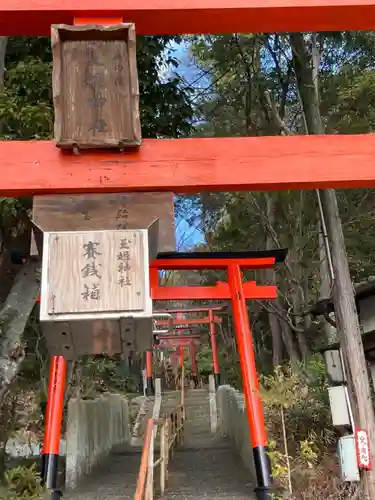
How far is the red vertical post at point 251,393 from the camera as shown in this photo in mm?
6508

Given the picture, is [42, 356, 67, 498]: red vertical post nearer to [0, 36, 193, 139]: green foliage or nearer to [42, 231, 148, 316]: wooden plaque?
[0, 36, 193, 139]: green foliage

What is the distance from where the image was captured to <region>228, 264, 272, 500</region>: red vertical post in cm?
651

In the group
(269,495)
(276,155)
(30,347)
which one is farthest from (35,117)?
(30,347)

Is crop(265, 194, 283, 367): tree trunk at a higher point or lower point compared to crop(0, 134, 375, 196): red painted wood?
higher

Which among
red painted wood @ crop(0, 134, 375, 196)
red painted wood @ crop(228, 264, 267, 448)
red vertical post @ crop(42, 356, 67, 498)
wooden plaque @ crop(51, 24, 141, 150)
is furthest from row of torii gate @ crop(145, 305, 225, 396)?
wooden plaque @ crop(51, 24, 141, 150)

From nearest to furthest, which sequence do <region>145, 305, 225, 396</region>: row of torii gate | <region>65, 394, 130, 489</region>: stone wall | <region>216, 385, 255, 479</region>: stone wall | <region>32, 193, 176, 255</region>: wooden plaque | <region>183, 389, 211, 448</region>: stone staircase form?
<region>32, 193, 176, 255</region>: wooden plaque < <region>65, 394, 130, 489</region>: stone wall < <region>216, 385, 255, 479</region>: stone wall < <region>183, 389, 211, 448</region>: stone staircase < <region>145, 305, 225, 396</region>: row of torii gate

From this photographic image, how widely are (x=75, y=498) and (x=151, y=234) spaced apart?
19.2 ft

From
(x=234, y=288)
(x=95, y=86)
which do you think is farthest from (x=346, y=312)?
(x=95, y=86)

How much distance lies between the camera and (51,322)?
3045mm

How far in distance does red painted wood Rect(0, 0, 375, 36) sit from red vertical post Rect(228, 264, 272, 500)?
4764 millimetres

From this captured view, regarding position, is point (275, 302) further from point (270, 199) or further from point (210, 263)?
point (210, 263)

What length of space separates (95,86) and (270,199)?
30.8 feet

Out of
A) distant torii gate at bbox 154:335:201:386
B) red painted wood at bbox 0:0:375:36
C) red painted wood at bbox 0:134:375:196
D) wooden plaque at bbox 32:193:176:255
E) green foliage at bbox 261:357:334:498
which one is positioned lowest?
green foliage at bbox 261:357:334:498

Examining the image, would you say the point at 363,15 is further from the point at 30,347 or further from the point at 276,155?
the point at 30,347
